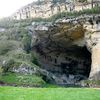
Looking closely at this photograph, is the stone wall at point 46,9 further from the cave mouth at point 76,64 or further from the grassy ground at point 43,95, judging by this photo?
the grassy ground at point 43,95

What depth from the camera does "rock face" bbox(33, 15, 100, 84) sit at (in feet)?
142

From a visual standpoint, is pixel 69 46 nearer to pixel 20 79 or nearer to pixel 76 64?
pixel 76 64

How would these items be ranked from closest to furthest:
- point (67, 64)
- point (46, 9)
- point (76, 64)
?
point (76, 64), point (67, 64), point (46, 9)

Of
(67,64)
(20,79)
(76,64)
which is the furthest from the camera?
(67,64)

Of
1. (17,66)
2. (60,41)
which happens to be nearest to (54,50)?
(60,41)

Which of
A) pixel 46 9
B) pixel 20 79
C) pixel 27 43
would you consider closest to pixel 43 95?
pixel 20 79

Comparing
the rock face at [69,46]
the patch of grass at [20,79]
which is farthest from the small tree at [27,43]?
the patch of grass at [20,79]

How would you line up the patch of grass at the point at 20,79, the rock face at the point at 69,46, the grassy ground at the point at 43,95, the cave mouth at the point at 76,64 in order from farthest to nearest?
the cave mouth at the point at 76,64, the rock face at the point at 69,46, the patch of grass at the point at 20,79, the grassy ground at the point at 43,95

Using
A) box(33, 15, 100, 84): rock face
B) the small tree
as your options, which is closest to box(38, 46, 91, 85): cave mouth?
box(33, 15, 100, 84): rock face

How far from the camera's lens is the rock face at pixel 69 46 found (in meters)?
43.2

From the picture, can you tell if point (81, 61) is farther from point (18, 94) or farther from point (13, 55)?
→ point (18, 94)

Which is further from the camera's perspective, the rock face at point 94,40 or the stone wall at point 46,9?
the stone wall at point 46,9

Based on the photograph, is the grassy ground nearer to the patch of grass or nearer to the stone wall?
the patch of grass

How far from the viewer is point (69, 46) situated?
165 feet
